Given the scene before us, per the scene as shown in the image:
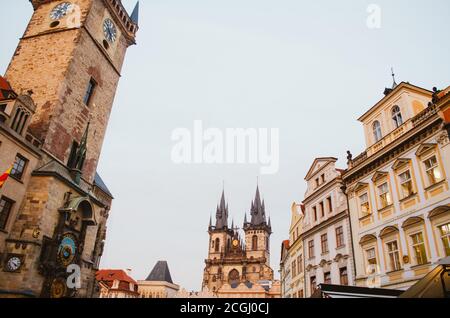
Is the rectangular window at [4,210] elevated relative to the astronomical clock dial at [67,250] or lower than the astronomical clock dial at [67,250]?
elevated

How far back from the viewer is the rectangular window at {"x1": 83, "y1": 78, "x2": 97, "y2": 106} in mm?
22770

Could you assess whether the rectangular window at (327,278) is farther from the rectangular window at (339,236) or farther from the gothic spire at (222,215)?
the gothic spire at (222,215)

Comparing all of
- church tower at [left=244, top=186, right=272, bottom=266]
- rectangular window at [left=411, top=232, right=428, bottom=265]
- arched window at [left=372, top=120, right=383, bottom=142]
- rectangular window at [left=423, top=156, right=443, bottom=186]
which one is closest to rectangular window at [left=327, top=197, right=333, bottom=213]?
arched window at [left=372, top=120, right=383, bottom=142]

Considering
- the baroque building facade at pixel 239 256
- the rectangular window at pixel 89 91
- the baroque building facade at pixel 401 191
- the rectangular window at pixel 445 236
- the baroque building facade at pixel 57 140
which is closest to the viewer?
the rectangular window at pixel 445 236

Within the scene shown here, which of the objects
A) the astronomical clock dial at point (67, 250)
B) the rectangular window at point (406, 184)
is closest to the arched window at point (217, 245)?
the astronomical clock dial at point (67, 250)

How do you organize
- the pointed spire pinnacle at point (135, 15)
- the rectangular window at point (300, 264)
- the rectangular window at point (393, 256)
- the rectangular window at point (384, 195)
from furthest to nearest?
the pointed spire pinnacle at point (135, 15) < the rectangular window at point (300, 264) < the rectangular window at point (384, 195) < the rectangular window at point (393, 256)

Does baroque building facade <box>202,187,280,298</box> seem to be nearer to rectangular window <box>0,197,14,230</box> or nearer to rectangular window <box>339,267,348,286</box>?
rectangular window <box>339,267,348,286</box>

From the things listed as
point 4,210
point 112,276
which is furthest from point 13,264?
point 112,276

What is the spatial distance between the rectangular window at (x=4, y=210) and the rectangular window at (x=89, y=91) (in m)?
9.33

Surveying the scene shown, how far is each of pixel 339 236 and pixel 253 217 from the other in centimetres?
8749

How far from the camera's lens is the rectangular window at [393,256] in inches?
648

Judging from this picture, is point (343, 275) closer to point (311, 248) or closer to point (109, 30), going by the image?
point (311, 248)

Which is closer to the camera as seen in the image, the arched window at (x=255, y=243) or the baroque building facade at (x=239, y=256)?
the baroque building facade at (x=239, y=256)
